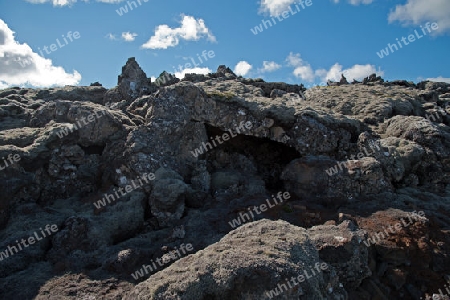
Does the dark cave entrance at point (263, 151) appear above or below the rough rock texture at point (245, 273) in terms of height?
above

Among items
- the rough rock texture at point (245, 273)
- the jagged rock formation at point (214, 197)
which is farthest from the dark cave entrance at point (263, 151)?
the rough rock texture at point (245, 273)

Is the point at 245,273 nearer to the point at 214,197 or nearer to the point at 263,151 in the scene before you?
the point at 214,197

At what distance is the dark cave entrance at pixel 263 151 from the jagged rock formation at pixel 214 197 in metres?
0.10

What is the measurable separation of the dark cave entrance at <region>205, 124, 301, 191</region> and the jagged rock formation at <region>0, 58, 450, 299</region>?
10 centimetres

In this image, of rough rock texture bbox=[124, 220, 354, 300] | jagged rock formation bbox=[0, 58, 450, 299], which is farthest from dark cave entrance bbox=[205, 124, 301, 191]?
rough rock texture bbox=[124, 220, 354, 300]

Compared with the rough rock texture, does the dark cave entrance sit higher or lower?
higher

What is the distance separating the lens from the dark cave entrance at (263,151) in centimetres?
2366

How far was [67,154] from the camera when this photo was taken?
734 inches

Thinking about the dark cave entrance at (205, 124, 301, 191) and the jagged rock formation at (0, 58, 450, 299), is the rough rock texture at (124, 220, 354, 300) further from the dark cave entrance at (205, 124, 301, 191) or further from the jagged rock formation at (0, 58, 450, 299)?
the dark cave entrance at (205, 124, 301, 191)

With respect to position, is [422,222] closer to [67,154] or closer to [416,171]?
[416,171]

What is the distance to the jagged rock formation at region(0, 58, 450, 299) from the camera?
34.7ft

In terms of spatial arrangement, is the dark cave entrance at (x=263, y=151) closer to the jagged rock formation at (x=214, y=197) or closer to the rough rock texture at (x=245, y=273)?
the jagged rock formation at (x=214, y=197)

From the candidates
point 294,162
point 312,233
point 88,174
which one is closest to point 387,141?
point 294,162

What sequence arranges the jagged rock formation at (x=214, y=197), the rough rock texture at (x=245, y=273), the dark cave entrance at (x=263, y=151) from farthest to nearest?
the dark cave entrance at (x=263, y=151) < the jagged rock formation at (x=214, y=197) < the rough rock texture at (x=245, y=273)
